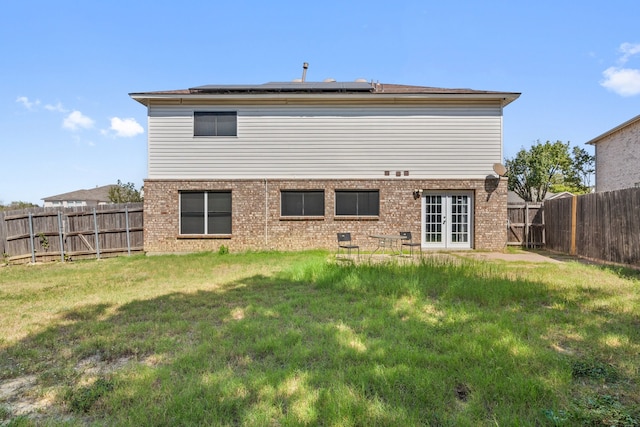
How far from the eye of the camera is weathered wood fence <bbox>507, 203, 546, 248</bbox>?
42.9 ft

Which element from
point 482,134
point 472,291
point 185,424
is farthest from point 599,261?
point 185,424

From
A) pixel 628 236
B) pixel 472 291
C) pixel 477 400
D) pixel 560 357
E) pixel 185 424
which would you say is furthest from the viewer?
pixel 628 236

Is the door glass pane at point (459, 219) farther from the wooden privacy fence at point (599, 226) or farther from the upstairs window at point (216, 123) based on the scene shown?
the upstairs window at point (216, 123)

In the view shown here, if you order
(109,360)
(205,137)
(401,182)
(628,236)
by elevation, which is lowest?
(109,360)

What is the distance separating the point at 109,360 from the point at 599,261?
457 inches

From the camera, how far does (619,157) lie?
1744 centimetres

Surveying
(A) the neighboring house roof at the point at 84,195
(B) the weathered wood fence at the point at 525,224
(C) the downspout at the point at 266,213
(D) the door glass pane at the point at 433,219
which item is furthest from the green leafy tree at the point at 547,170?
(A) the neighboring house roof at the point at 84,195

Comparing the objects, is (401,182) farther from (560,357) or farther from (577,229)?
(560,357)

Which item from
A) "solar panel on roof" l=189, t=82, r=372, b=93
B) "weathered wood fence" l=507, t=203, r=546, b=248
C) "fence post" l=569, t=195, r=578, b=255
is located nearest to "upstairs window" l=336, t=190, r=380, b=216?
"solar panel on roof" l=189, t=82, r=372, b=93

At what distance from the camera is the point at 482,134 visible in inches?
478

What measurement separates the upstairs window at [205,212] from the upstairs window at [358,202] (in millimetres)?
4193

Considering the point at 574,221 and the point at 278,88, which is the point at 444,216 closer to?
the point at 574,221

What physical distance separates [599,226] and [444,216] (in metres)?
4.45

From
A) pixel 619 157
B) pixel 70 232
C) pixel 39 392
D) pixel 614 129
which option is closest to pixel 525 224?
pixel 619 157
